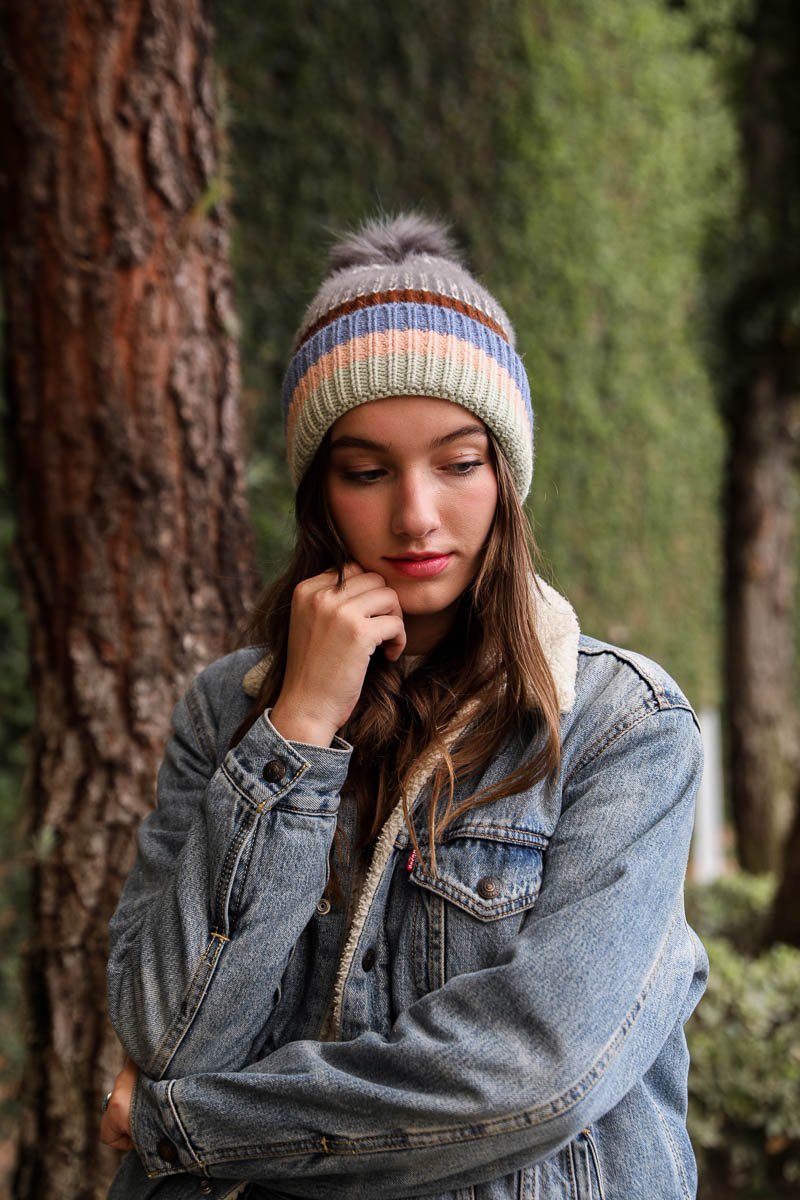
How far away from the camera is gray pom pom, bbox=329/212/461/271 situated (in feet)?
6.08

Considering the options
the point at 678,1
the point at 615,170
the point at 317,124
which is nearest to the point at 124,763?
the point at 317,124

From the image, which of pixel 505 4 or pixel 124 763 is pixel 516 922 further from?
pixel 505 4

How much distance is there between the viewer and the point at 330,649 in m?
1.59

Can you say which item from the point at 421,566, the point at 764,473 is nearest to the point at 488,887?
the point at 421,566

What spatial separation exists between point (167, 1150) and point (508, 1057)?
517 mm

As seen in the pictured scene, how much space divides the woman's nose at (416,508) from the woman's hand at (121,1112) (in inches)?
34.1

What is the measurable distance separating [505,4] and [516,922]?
16.2 ft

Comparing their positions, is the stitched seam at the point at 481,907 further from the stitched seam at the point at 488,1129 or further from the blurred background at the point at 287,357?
the blurred background at the point at 287,357

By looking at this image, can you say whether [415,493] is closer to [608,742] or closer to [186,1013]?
[608,742]

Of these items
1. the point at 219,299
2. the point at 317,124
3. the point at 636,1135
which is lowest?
the point at 636,1135

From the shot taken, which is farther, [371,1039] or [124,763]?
[124,763]

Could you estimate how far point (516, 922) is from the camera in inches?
58.8

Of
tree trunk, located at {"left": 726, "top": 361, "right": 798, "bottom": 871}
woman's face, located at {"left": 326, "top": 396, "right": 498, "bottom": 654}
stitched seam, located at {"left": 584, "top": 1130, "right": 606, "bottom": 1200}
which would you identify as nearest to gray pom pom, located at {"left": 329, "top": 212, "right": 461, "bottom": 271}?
woman's face, located at {"left": 326, "top": 396, "right": 498, "bottom": 654}

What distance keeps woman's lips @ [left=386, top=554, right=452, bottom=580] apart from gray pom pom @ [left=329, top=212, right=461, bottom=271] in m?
0.54
